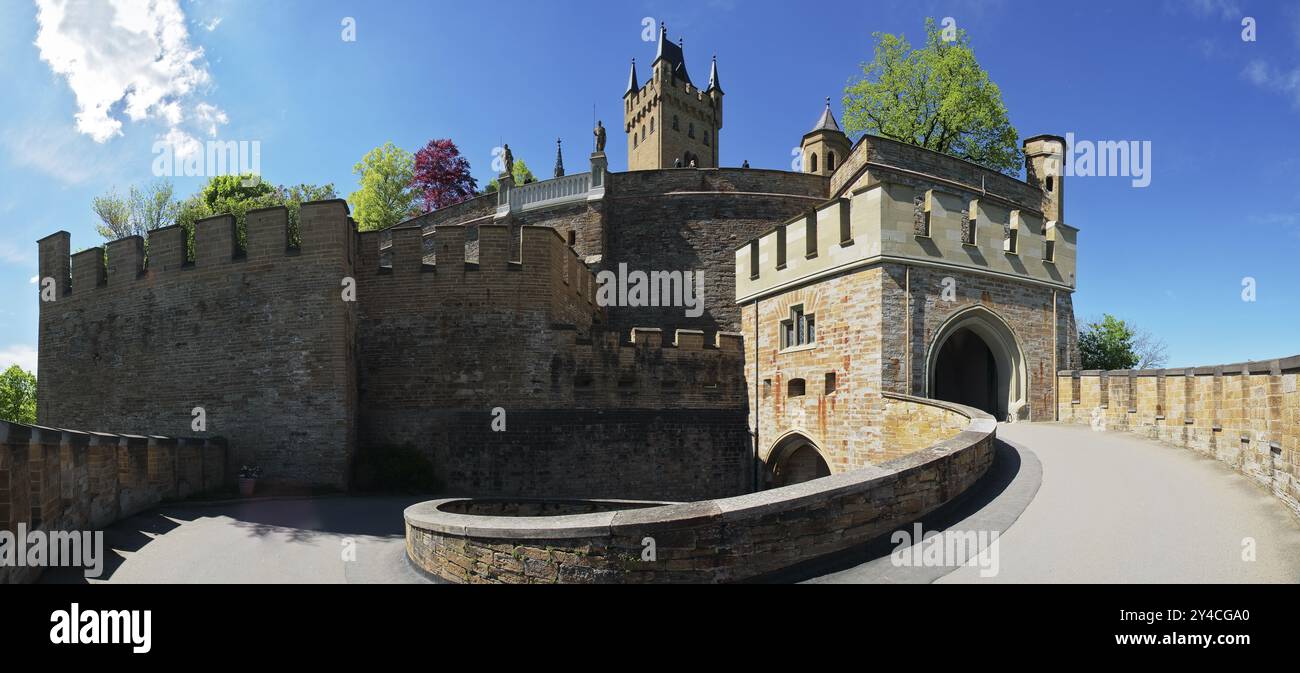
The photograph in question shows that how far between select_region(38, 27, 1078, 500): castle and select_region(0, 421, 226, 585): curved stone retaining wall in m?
1.30

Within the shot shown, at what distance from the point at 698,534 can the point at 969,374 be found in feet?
48.0

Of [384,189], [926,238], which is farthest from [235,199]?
[926,238]

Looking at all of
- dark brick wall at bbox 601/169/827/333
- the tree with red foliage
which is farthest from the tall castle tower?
dark brick wall at bbox 601/169/827/333

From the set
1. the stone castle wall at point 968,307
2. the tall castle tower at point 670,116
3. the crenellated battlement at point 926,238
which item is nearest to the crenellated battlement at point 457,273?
the crenellated battlement at point 926,238

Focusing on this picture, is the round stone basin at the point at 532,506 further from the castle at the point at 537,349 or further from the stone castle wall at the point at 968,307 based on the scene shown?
the stone castle wall at the point at 968,307

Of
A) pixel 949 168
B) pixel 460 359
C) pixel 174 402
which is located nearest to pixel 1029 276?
pixel 949 168

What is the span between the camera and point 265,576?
6.72 m

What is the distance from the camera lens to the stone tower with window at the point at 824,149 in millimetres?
29797

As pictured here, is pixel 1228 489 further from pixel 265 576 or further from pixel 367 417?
pixel 367 417

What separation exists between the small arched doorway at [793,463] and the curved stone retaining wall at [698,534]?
34.6ft

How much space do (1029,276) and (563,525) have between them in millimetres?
14060

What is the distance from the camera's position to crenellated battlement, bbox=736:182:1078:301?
1291 cm

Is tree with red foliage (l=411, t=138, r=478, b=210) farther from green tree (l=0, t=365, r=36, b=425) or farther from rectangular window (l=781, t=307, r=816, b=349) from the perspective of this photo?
green tree (l=0, t=365, r=36, b=425)
